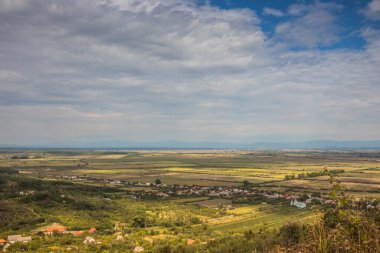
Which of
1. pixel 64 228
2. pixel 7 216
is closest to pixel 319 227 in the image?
pixel 64 228

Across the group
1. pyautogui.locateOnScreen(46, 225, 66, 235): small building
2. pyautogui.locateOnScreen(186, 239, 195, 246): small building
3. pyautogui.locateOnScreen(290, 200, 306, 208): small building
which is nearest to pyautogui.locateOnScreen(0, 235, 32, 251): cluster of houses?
pyautogui.locateOnScreen(46, 225, 66, 235): small building

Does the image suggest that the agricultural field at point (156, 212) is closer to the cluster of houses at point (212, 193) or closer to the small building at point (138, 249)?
the cluster of houses at point (212, 193)

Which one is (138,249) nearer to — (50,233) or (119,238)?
(119,238)


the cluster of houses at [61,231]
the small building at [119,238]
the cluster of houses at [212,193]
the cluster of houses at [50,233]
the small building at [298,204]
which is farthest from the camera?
the cluster of houses at [212,193]

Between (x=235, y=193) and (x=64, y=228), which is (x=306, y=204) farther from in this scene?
(x=64, y=228)

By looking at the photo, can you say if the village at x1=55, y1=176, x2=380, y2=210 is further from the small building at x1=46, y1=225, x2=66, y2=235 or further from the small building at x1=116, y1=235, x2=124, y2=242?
the small building at x1=116, y1=235, x2=124, y2=242

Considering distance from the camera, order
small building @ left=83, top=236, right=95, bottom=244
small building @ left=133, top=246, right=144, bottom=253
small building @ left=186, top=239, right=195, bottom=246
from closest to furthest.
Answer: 1. small building @ left=133, top=246, right=144, bottom=253
2. small building @ left=186, top=239, right=195, bottom=246
3. small building @ left=83, top=236, right=95, bottom=244

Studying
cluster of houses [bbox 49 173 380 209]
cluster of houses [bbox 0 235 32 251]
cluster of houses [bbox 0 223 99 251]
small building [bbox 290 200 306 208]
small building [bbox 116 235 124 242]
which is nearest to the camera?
cluster of houses [bbox 0 235 32 251]

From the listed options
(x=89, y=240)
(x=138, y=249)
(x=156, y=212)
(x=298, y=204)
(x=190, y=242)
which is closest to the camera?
(x=138, y=249)

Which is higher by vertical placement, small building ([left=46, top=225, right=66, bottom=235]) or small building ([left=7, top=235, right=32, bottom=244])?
small building ([left=7, top=235, right=32, bottom=244])

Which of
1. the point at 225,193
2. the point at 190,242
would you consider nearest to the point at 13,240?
the point at 190,242

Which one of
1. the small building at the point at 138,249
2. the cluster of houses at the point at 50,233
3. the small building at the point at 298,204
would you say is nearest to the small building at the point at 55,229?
the cluster of houses at the point at 50,233
